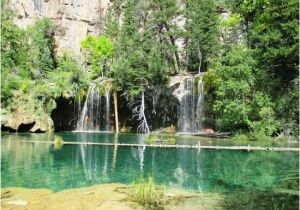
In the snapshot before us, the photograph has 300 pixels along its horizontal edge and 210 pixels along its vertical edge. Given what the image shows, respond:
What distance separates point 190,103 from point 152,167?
932 inches

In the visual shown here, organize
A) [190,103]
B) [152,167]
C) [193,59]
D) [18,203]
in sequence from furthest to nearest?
[193,59], [190,103], [152,167], [18,203]

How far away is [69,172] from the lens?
17.3 metres

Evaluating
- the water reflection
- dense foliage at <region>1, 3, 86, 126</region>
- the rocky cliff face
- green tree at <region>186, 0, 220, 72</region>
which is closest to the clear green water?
the water reflection

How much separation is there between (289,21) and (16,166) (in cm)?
1402

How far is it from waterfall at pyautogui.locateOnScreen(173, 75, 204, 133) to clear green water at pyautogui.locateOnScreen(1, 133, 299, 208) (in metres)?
16.3

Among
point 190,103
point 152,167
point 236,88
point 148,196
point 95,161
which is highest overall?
point 236,88

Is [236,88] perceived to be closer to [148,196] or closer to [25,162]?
[25,162]

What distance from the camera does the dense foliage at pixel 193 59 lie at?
9977mm

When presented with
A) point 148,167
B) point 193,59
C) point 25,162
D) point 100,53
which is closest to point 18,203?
point 148,167

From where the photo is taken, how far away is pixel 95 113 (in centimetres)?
4512

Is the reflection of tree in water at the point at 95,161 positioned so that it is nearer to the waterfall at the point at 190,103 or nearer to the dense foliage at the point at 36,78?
the dense foliage at the point at 36,78

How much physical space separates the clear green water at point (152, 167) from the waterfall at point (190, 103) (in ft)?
53.4

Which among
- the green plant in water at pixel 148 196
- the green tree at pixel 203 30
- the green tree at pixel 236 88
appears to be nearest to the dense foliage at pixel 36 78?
the green tree at pixel 203 30

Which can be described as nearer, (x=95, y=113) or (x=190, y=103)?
(x=190, y=103)
